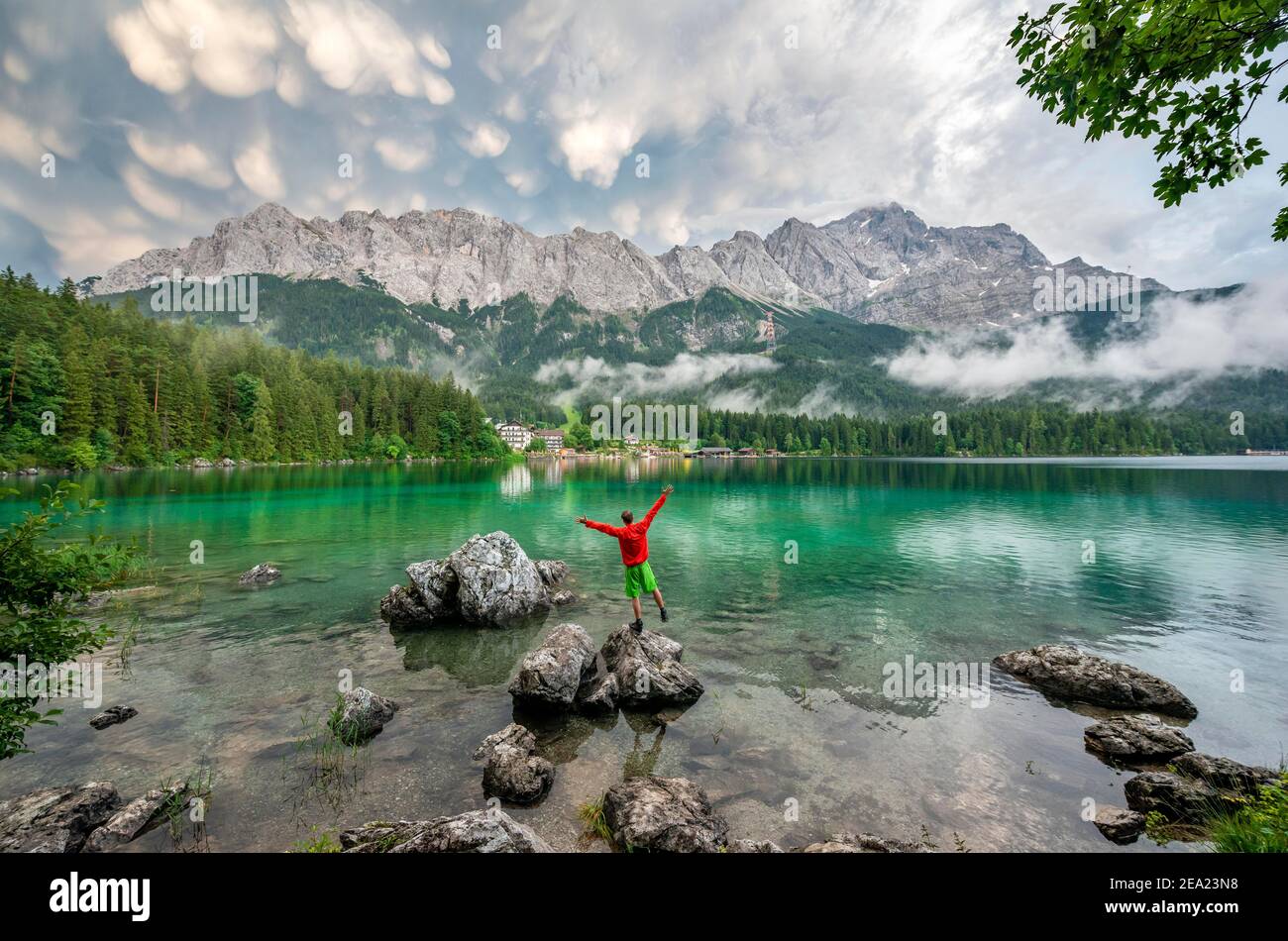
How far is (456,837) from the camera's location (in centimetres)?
681

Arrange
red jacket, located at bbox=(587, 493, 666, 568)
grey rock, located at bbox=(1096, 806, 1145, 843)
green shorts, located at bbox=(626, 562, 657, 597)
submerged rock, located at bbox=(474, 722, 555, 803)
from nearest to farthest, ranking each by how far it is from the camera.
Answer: grey rock, located at bbox=(1096, 806, 1145, 843)
submerged rock, located at bbox=(474, 722, 555, 803)
red jacket, located at bbox=(587, 493, 666, 568)
green shorts, located at bbox=(626, 562, 657, 597)

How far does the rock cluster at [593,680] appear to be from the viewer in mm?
12828

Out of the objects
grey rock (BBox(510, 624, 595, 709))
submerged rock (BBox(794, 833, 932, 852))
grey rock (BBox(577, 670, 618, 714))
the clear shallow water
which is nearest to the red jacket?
the clear shallow water

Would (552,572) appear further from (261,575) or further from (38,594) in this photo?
(38,594)

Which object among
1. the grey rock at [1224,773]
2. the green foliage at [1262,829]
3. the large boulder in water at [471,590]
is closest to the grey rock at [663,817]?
the green foliage at [1262,829]

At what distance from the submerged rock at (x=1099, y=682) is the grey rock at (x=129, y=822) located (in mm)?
20516

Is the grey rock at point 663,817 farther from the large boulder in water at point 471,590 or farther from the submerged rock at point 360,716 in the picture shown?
the large boulder in water at point 471,590

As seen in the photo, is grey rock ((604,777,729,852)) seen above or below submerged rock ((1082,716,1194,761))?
above

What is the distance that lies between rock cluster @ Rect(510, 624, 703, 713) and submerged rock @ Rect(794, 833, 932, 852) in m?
5.47

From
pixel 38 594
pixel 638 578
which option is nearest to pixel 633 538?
pixel 638 578

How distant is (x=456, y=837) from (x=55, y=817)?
6758 millimetres

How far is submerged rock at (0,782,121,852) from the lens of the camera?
740 cm

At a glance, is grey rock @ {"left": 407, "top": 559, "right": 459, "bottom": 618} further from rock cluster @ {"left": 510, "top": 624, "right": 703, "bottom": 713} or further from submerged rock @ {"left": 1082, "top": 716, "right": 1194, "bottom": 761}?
submerged rock @ {"left": 1082, "top": 716, "right": 1194, "bottom": 761}
